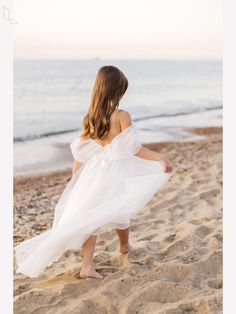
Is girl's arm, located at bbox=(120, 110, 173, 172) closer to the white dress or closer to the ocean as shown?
the white dress

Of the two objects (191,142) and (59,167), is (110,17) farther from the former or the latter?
(59,167)

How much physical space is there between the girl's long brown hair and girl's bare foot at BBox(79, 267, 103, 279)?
2.25ft

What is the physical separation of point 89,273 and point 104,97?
905 mm

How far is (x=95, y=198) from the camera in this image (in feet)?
8.44

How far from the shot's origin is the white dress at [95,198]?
8.02 feet

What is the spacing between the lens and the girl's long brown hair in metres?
2.60

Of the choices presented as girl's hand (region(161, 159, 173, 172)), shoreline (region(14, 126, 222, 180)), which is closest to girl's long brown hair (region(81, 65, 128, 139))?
girl's hand (region(161, 159, 173, 172))

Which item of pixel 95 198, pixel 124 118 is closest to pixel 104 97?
pixel 124 118

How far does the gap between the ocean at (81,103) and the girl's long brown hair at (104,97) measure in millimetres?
3266

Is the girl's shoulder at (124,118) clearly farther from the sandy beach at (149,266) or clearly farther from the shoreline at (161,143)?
the shoreline at (161,143)

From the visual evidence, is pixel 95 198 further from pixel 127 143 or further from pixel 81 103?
pixel 81 103
